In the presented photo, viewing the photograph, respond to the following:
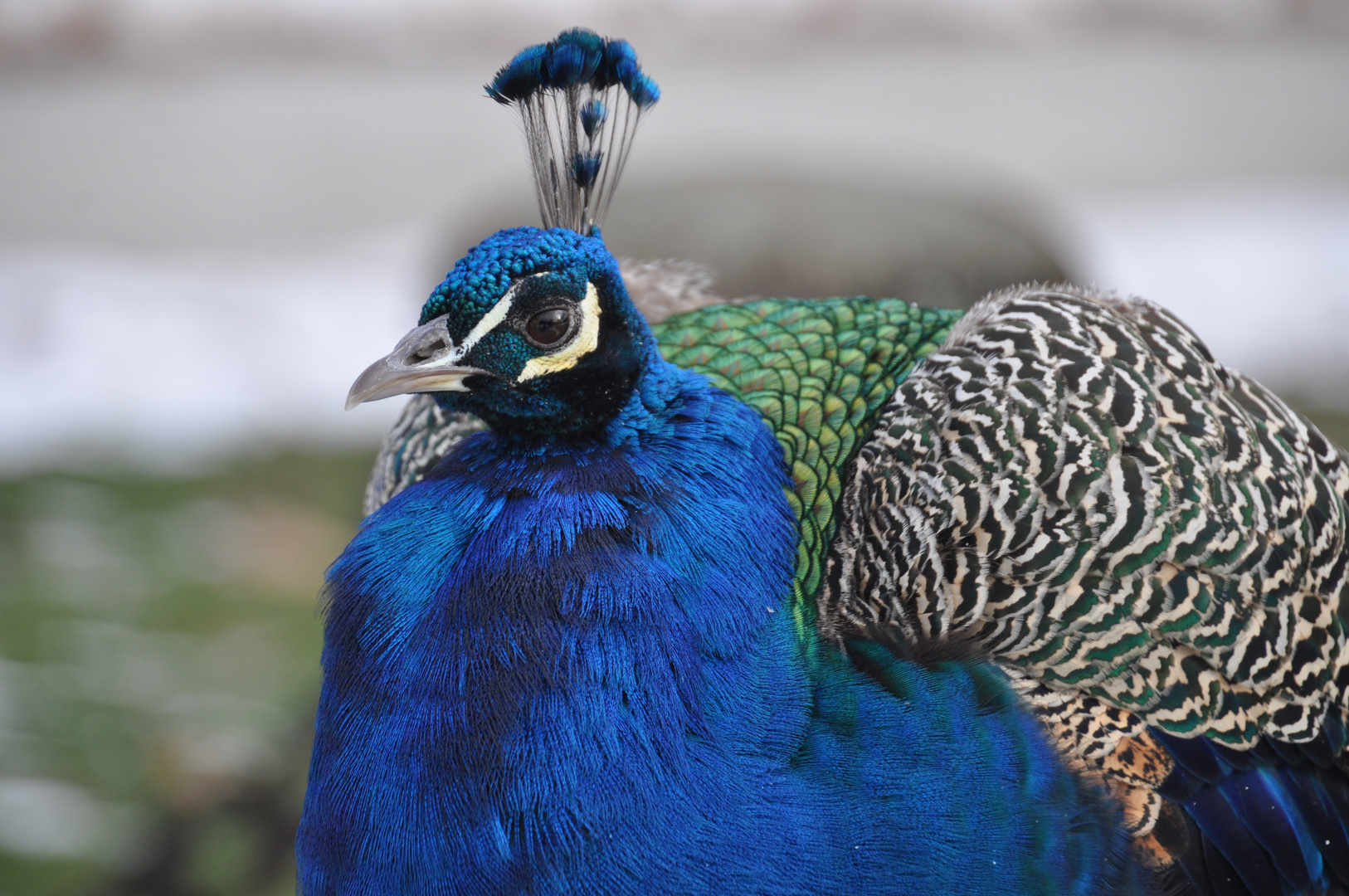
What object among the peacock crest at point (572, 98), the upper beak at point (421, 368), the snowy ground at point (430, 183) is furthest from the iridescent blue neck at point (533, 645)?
the snowy ground at point (430, 183)

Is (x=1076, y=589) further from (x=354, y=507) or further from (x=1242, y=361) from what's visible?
(x=1242, y=361)

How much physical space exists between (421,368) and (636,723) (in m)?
0.45

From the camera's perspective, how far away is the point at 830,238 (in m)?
4.28

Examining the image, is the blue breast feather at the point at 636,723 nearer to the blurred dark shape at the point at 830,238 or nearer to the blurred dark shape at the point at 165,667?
the blurred dark shape at the point at 165,667

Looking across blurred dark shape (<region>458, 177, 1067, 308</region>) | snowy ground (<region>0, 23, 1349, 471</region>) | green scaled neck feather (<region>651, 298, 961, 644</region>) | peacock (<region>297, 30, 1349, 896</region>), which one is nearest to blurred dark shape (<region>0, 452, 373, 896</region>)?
snowy ground (<region>0, 23, 1349, 471</region>)

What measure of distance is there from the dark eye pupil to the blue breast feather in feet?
0.43

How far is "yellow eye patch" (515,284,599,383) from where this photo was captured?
149cm

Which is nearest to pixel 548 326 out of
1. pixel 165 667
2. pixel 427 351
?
pixel 427 351

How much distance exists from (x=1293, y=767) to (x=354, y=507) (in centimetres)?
326

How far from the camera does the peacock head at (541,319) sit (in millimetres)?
1467

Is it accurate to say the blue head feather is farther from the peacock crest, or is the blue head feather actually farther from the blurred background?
the blurred background

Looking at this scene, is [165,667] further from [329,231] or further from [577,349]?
[329,231]

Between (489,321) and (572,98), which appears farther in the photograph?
(572,98)

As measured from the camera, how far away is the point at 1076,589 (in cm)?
154
